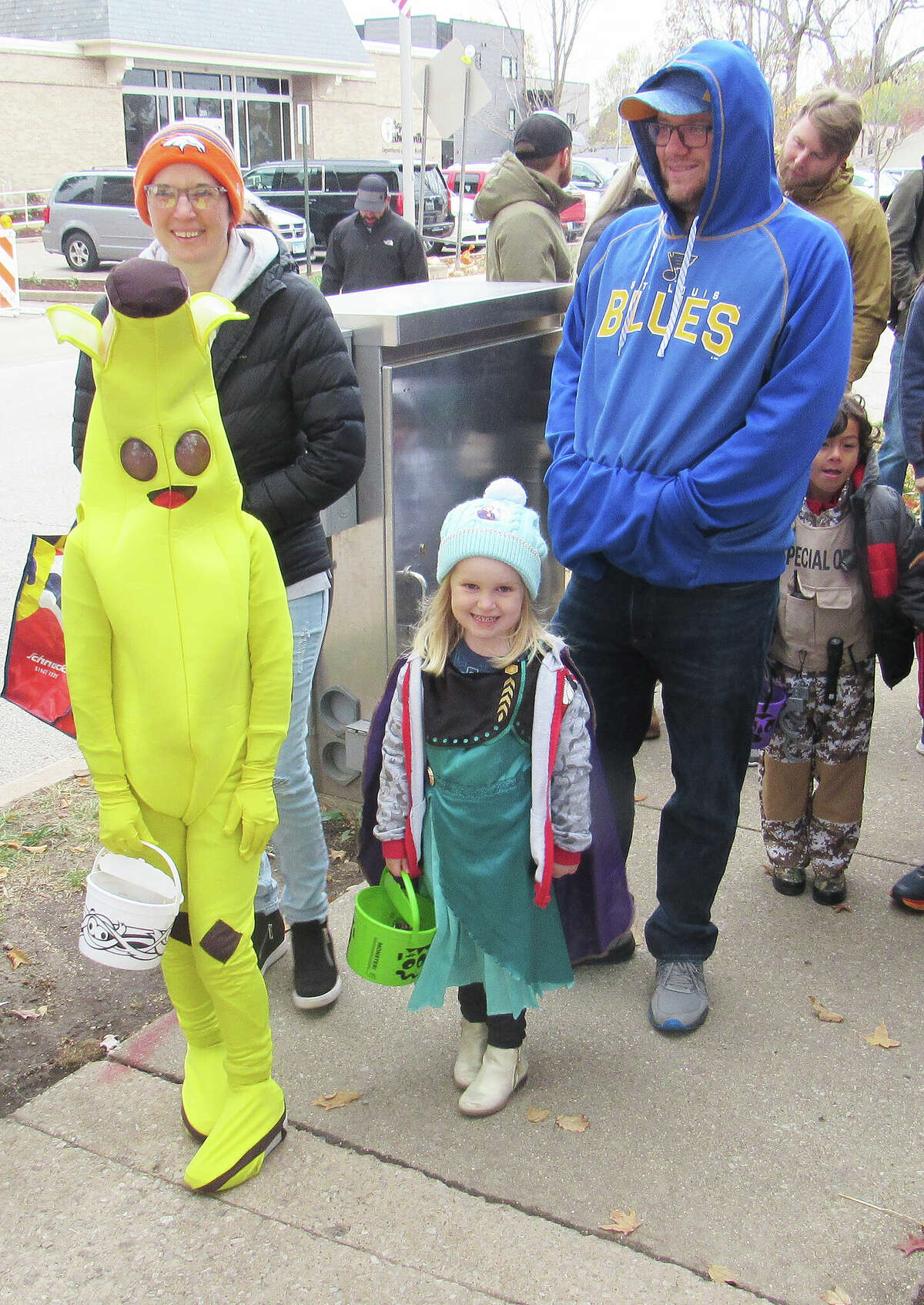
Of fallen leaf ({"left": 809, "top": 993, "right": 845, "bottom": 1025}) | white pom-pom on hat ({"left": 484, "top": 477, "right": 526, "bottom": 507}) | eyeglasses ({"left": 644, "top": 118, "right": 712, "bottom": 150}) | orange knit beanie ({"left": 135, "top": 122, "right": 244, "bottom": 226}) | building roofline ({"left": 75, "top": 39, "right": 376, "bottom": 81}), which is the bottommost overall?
fallen leaf ({"left": 809, "top": 993, "right": 845, "bottom": 1025})

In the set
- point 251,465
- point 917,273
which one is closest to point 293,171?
point 917,273

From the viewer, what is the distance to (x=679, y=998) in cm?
301

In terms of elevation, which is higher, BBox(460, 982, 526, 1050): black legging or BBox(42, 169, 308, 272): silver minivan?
BBox(42, 169, 308, 272): silver minivan

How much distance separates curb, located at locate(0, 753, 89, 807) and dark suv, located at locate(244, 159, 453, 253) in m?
20.3

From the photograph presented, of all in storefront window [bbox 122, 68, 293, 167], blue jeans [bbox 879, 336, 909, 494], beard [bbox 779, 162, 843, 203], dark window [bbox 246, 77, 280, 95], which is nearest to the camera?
beard [bbox 779, 162, 843, 203]

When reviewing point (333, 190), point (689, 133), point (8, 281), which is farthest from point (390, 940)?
point (333, 190)

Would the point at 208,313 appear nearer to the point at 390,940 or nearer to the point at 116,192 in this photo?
the point at 390,940

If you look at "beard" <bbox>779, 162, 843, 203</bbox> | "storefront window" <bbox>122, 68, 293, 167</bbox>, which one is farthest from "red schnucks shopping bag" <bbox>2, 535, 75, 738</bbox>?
"storefront window" <bbox>122, 68, 293, 167</bbox>

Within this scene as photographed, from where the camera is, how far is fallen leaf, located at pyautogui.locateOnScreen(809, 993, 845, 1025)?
3027mm

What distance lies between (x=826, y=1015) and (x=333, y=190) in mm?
24036

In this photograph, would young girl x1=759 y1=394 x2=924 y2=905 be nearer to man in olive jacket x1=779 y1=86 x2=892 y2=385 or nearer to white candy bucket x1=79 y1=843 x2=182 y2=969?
man in olive jacket x1=779 y1=86 x2=892 y2=385

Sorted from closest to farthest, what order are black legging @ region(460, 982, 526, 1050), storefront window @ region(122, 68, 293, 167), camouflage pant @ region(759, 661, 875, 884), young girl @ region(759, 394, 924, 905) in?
1. black legging @ region(460, 982, 526, 1050)
2. young girl @ region(759, 394, 924, 905)
3. camouflage pant @ region(759, 661, 875, 884)
4. storefront window @ region(122, 68, 293, 167)

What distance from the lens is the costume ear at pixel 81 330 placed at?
2.14m

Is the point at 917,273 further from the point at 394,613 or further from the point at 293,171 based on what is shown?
the point at 293,171
